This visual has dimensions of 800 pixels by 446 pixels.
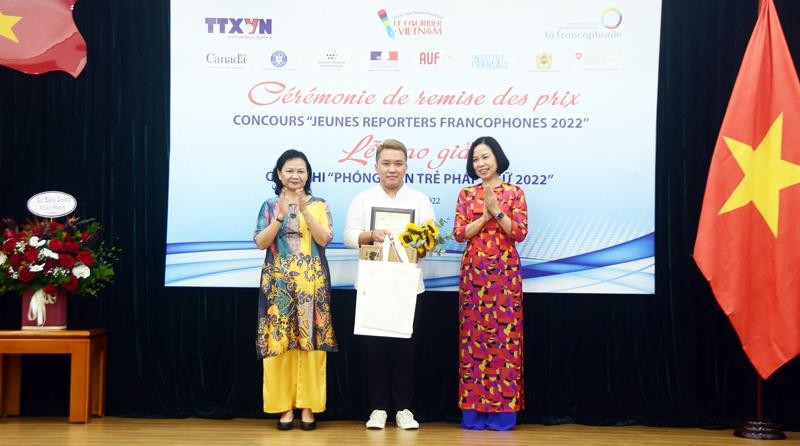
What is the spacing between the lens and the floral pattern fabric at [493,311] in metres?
4.35

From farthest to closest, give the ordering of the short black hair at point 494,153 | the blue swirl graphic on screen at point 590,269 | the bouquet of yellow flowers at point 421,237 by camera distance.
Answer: the blue swirl graphic on screen at point 590,269
the short black hair at point 494,153
the bouquet of yellow flowers at point 421,237

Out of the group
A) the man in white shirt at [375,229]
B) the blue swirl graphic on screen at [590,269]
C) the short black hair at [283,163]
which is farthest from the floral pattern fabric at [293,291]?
the blue swirl graphic on screen at [590,269]

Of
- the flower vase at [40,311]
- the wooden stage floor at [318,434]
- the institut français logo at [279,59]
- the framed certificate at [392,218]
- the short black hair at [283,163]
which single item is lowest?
the wooden stage floor at [318,434]

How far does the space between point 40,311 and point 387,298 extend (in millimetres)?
1749

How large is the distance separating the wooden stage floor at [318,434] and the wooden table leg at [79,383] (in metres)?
0.06

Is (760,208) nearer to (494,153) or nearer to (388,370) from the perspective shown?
(494,153)

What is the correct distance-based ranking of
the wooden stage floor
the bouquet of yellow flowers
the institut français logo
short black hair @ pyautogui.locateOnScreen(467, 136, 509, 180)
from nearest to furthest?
the wooden stage floor
the bouquet of yellow flowers
short black hair @ pyautogui.locateOnScreen(467, 136, 509, 180)
the institut français logo

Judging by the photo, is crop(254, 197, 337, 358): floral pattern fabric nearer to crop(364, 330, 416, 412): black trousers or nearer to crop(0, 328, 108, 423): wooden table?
crop(364, 330, 416, 412): black trousers

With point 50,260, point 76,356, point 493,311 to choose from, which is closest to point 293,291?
point 493,311

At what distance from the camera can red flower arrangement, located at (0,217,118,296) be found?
4383mm

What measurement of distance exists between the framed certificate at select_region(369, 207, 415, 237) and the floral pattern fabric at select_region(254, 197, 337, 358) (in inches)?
9.1

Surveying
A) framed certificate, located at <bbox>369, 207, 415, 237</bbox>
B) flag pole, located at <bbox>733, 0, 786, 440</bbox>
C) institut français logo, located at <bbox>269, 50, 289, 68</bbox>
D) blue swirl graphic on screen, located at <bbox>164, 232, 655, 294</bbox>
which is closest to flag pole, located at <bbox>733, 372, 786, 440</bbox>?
flag pole, located at <bbox>733, 0, 786, 440</bbox>

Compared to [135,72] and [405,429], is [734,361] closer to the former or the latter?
[405,429]

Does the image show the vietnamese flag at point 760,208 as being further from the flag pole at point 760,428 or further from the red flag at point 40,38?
the red flag at point 40,38
